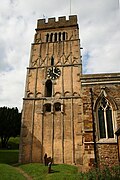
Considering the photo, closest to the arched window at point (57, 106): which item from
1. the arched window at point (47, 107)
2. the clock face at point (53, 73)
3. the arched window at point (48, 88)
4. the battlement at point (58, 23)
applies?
the arched window at point (47, 107)

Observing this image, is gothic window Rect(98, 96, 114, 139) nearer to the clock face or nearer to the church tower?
the church tower

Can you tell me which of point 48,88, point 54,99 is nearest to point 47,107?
point 54,99

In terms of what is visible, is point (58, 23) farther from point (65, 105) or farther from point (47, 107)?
point (65, 105)

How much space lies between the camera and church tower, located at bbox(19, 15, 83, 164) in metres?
24.0

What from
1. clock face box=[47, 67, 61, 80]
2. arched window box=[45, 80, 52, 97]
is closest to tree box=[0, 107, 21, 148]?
arched window box=[45, 80, 52, 97]

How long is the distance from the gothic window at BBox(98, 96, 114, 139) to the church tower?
9975 millimetres

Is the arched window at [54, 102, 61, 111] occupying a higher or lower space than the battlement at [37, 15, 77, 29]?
lower

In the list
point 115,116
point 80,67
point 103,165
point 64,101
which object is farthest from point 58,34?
point 103,165

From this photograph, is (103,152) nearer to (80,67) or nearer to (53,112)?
(53,112)

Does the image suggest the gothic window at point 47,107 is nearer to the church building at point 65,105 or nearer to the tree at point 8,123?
the church building at point 65,105

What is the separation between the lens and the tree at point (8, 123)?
135ft

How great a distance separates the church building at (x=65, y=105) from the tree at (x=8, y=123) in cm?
1683

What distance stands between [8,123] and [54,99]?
1944 centimetres

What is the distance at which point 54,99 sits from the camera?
26922mm
